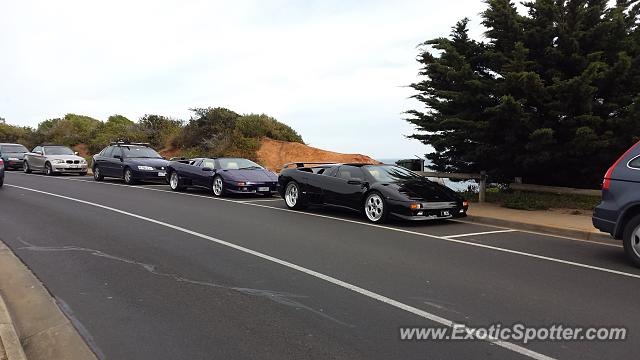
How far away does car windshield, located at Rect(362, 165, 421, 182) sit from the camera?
A: 10.8 meters

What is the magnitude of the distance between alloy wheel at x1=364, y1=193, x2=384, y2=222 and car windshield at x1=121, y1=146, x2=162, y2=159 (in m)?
12.9

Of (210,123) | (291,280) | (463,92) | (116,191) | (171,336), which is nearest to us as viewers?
(171,336)

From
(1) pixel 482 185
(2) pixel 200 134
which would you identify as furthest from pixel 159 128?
(1) pixel 482 185

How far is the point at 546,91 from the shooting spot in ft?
→ 36.7

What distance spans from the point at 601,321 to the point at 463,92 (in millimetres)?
8474

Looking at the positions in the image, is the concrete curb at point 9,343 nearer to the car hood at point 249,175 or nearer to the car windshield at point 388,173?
the car windshield at point 388,173

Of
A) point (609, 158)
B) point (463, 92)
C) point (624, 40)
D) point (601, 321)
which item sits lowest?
point (601, 321)

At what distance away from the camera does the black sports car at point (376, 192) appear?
Answer: 9984 millimetres

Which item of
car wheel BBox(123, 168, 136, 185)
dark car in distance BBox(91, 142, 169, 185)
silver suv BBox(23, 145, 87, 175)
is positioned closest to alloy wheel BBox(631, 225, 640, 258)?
dark car in distance BBox(91, 142, 169, 185)

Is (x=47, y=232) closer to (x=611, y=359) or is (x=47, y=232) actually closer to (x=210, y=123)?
(x=611, y=359)

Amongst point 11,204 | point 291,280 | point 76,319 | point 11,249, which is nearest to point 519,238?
point 291,280

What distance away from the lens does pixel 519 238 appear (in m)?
8.88

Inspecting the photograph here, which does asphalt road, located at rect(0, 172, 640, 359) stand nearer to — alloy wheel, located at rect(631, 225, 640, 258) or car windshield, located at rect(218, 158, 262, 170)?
alloy wheel, located at rect(631, 225, 640, 258)

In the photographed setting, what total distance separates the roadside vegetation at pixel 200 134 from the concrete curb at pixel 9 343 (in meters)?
24.0
